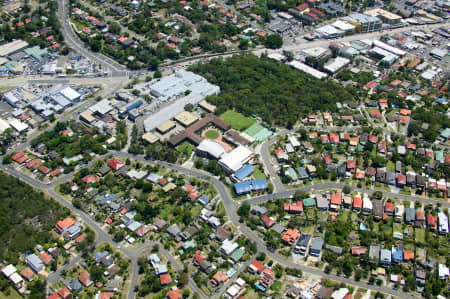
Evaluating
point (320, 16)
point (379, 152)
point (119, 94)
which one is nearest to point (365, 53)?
point (320, 16)

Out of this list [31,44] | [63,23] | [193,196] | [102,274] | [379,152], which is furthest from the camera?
[63,23]

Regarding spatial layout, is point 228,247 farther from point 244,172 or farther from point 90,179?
point 90,179

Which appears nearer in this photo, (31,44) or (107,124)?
(107,124)

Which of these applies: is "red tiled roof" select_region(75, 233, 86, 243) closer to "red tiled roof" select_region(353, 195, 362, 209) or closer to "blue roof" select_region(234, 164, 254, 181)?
"blue roof" select_region(234, 164, 254, 181)

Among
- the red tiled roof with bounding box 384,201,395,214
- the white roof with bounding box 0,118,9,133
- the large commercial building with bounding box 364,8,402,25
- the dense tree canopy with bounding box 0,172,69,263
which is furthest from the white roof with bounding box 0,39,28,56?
the large commercial building with bounding box 364,8,402,25

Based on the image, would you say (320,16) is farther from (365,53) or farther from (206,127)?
(206,127)

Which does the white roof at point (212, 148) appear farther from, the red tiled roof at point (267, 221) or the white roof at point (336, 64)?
the white roof at point (336, 64)

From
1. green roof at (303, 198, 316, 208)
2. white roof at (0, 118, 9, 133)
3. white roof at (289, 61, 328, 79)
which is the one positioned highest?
white roof at (289, 61, 328, 79)

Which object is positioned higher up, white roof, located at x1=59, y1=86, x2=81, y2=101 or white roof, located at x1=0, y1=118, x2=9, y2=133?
white roof, located at x1=59, y1=86, x2=81, y2=101
